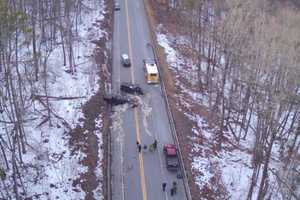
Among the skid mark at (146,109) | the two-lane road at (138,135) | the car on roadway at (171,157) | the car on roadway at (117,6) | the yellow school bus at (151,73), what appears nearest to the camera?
the two-lane road at (138,135)

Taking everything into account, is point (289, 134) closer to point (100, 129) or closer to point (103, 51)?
point (100, 129)

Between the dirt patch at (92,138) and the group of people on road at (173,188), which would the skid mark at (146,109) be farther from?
the group of people on road at (173,188)

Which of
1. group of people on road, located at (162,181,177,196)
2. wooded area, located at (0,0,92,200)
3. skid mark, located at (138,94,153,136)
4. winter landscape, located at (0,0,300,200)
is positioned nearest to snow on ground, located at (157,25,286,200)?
winter landscape, located at (0,0,300,200)

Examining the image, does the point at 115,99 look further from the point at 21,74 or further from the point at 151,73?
the point at 21,74

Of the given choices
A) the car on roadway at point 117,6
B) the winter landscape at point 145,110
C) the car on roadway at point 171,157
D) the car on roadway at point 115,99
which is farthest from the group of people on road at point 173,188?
the car on roadway at point 117,6

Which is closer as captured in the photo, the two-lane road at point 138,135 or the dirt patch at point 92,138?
the two-lane road at point 138,135

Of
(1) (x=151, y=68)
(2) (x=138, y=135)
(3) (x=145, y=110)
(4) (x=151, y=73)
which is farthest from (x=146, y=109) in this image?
(1) (x=151, y=68)

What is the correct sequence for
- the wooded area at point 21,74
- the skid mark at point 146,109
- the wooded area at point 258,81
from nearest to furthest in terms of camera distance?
the wooded area at point 21,74 → the wooded area at point 258,81 → the skid mark at point 146,109
